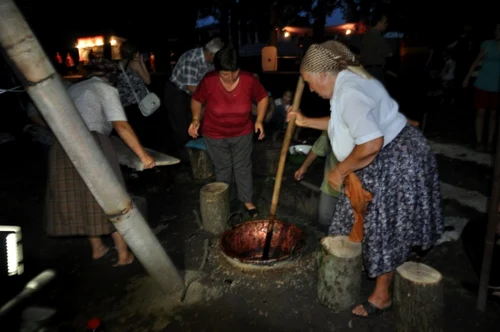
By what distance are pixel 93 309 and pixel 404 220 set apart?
321 cm

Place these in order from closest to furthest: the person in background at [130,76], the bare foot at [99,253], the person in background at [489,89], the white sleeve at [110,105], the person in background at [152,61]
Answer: the white sleeve at [110,105], the bare foot at [99,253], the person in background at [489,89], the person in background at [130,76], the person in background at [152,61]

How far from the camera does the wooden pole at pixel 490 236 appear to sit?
123 inches

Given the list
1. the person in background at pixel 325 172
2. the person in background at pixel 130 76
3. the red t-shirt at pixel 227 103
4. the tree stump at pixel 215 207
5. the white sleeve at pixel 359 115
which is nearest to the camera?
the white sleeve at pixel 359 115

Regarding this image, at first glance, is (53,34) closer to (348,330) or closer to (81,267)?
(81,267)

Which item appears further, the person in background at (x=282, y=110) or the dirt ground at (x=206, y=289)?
the person in background at (x=282, y=110)

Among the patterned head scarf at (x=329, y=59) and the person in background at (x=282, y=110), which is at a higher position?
the patterned head scarf at (x=329, y=59)

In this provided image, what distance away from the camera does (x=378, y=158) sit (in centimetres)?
310

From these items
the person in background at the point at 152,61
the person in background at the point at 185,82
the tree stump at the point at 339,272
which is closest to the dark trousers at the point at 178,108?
the person in background at the point at 185,82

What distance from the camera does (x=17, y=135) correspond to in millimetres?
12258

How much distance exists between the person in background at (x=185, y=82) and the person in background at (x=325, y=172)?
8.27 ft

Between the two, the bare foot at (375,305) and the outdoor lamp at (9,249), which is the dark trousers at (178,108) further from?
the bare foot at (375,305)

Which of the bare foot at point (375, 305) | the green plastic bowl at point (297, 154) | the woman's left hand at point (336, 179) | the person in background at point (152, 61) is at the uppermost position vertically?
the person in background at point (152, 61)

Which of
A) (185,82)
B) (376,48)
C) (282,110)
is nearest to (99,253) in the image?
(185,82)

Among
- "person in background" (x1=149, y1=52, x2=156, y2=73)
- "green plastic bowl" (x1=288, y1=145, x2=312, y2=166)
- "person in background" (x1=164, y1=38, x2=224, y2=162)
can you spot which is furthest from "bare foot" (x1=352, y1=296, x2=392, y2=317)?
"person in background" (x1=149, y1=52, x2=156, y2=73)
